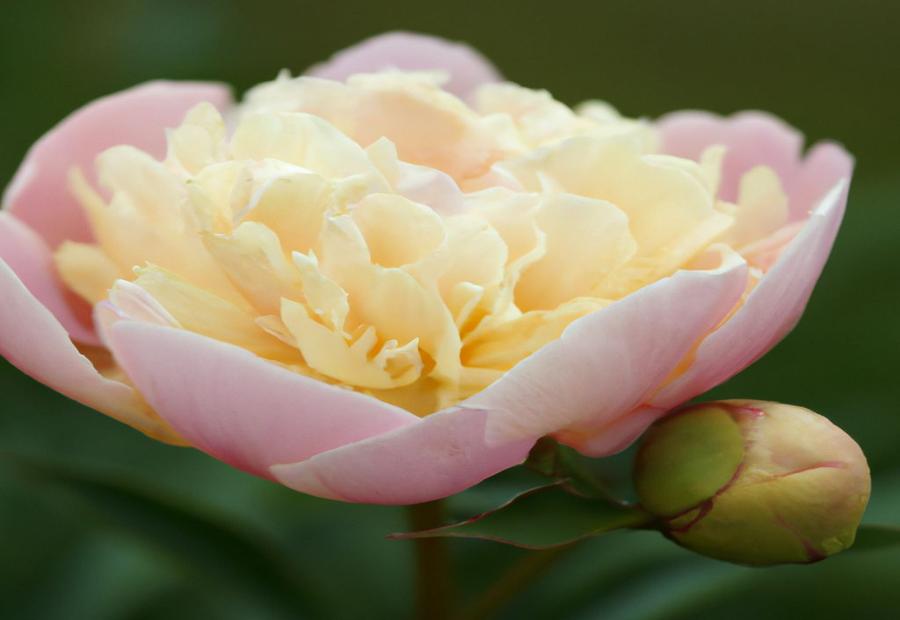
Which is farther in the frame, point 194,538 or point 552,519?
point 194,538

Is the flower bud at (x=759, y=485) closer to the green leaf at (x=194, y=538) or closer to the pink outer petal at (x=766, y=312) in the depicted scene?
the pink outer petal at (x=766, y=312)

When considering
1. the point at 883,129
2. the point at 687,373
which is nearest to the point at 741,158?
the point at 687,373

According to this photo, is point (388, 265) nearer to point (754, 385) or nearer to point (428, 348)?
point (428, 348)

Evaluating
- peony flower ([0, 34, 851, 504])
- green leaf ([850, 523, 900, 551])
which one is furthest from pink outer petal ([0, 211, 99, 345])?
green leaf ([850, 523, 900, 551])

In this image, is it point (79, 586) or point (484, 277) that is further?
point (79, 586)

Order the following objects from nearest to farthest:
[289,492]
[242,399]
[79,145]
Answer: [242,399]
[79,145]
[289,492]

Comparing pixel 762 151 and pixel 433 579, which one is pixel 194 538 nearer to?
pixel 433 579

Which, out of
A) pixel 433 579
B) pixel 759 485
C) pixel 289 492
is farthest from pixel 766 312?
pixel 289 492

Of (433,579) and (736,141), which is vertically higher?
(736,141)
